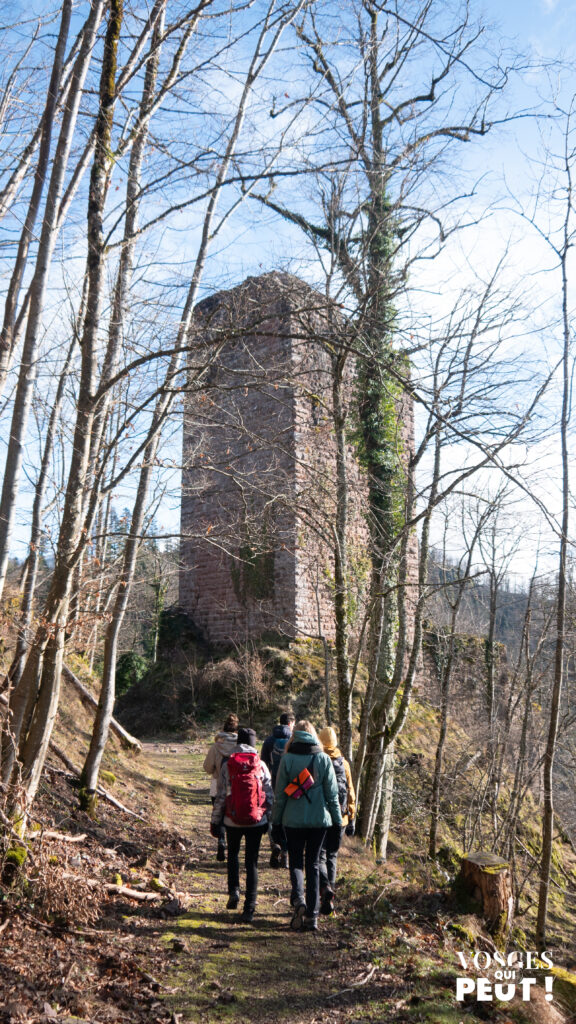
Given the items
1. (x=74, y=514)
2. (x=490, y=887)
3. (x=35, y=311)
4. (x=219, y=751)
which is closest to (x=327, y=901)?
(x=490, y=887)

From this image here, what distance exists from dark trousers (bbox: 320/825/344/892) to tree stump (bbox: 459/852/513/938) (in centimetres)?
114

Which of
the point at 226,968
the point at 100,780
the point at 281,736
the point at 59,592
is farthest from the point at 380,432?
the point at 226,968

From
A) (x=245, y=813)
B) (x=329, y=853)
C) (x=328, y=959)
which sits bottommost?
(x=328, y=959)

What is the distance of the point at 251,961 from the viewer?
454 cm

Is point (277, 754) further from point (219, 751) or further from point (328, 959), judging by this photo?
point (328, 959)

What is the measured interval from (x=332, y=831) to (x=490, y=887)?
4.56ft

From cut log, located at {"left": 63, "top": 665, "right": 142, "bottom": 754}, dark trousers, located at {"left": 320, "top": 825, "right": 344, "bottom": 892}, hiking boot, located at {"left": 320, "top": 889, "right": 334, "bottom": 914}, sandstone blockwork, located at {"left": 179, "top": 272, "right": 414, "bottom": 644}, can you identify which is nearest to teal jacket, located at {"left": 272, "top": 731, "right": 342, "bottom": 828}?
dark trousers, located at {"left": 320, "top": 825, "right": 344, "bottom": 892}

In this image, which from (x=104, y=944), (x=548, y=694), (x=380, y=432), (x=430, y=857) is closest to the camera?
(x=104, y=944)

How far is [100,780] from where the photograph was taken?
8391mm

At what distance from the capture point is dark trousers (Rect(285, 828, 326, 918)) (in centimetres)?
523

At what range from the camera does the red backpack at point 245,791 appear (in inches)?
205

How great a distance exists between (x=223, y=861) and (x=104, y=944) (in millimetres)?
2930

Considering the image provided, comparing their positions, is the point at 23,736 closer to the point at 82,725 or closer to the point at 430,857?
the point at 82,725

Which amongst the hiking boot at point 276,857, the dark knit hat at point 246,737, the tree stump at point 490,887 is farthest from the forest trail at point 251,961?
the dark knit hat at point 246,737
